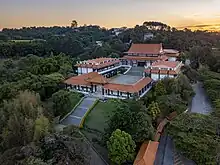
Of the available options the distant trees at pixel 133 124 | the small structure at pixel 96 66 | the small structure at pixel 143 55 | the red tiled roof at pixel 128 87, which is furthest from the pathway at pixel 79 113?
the small structure at pixel 143 55

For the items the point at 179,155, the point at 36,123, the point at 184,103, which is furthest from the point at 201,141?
the point at 36,123

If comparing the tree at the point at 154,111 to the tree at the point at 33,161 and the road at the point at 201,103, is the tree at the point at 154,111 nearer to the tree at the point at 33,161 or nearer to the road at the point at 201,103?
the road at the point at 201,103

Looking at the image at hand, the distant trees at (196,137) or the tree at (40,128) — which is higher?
the tree at (40,128)

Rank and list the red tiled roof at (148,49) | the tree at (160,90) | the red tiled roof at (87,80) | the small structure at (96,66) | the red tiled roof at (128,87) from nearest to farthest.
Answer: the tree at (160,90) < the red tiled roof at (128,87) < the red tiled roof at (87,80) < the small structure at (96,66) < the red tiled roof at (148,49)

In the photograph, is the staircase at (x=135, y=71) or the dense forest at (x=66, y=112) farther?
the staircase at (x=135, y=71)

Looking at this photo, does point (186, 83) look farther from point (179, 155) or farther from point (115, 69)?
point (115, 69)

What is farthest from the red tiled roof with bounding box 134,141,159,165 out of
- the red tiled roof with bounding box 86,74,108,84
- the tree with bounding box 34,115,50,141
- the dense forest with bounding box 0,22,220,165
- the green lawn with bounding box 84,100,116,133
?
the red tiled roof with bounding box 86,74,108,84

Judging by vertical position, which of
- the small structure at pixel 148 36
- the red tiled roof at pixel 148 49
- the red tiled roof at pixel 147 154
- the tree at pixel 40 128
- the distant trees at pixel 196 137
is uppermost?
the small structure at pixel 148 36
